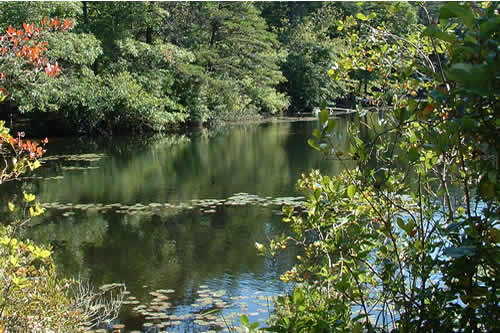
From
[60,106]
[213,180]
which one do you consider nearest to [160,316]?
[213,180]

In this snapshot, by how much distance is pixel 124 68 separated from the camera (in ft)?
68.7

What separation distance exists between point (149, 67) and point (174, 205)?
13802 millimetres

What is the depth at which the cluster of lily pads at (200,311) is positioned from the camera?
14.8 feet

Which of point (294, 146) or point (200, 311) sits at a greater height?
point (294, 146)

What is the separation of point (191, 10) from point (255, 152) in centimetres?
1121

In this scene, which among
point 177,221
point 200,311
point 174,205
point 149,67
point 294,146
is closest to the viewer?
point 200,311

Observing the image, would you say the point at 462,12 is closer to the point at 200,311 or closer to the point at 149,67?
the point at 200,311

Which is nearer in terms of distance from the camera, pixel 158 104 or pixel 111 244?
pixel 111 244

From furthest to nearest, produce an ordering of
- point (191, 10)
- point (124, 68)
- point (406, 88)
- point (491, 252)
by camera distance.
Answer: point (191, 10)
point (124, 68)
point (406, 88)
point (491, 252)

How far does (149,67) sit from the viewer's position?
2186 centimetres

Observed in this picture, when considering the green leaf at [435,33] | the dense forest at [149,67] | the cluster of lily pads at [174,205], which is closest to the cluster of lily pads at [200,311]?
the green leaf at [435,33]

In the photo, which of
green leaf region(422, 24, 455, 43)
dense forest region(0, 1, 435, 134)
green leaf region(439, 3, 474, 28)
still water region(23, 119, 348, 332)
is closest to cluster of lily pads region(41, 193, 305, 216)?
still water region(23, 119, 348, 332)

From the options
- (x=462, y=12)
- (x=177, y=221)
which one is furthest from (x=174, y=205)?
(x=462, y=12)

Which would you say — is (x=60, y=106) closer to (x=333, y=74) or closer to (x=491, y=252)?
(x=333, y=74)
